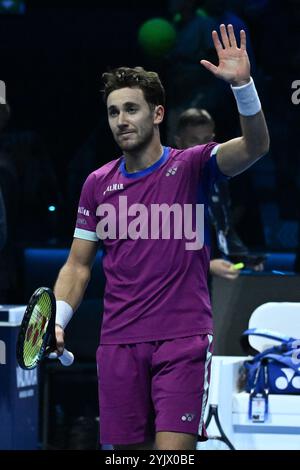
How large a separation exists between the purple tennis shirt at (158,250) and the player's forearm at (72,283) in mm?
161

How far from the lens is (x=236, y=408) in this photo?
473 centimetres

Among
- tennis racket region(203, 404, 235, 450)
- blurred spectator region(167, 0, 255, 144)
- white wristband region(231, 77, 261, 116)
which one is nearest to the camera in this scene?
white wristband region(231, 77, 261, 116)

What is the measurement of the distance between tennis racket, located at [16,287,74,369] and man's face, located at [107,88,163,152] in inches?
22.0

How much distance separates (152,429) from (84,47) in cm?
469

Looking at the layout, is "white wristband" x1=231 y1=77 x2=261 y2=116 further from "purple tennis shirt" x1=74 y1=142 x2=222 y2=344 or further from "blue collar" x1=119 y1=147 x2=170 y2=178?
"blue collar" x1=119 y1=147 x2=170 y2=178

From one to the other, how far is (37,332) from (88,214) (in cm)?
46

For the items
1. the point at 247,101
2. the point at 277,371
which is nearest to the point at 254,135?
the point at 247,101

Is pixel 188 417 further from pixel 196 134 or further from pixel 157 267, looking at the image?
pixel 196 134

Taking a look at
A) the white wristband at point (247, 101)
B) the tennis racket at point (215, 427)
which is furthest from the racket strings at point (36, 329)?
the tennis racket at point (215, 427)

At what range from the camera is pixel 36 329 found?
363 cm

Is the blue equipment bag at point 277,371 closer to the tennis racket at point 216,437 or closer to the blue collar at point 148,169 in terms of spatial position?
the tennis racket at point 216,437

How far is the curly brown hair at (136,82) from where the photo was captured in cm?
378

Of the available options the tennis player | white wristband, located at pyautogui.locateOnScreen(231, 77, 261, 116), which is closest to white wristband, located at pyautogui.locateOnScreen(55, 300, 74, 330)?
the tennis player

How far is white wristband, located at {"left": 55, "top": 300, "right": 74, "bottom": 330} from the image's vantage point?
373cm
